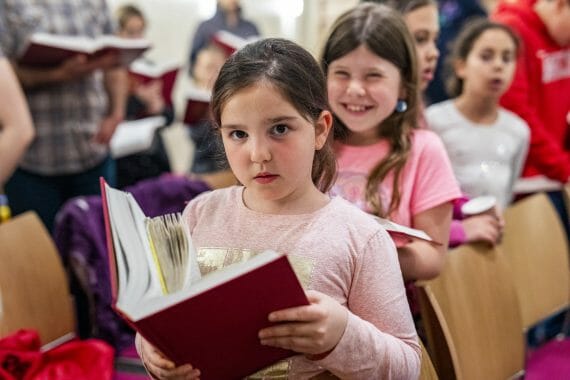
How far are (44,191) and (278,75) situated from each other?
1.77 metres

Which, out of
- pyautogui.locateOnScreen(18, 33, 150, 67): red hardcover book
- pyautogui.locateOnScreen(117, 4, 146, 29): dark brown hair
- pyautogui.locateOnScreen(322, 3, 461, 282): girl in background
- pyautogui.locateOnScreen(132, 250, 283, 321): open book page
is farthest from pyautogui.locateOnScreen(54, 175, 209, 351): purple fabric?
pyautogui.locateOnScreen(117, 4, 146, 29): dark brown hair

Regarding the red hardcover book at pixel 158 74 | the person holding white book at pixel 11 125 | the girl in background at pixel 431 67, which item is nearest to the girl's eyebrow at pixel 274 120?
the girl in background at pixel 431 67

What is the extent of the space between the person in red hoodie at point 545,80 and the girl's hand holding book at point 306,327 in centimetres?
190

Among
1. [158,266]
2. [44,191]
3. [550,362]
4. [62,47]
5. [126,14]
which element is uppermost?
[126,14]

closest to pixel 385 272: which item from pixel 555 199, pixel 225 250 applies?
pixel 225 250

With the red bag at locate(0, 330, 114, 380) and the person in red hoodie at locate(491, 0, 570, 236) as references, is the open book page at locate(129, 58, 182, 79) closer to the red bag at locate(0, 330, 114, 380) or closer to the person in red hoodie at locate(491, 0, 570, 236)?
the person in red hoodie at locate(491, 0, 570, 236)

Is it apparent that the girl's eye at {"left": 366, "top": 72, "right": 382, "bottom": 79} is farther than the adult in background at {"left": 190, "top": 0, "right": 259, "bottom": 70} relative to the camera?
No

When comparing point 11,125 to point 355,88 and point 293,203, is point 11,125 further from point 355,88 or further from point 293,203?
point 293,203

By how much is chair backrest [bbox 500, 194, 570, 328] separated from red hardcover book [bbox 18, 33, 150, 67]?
4.73 ft

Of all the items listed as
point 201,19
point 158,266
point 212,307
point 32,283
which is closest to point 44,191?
point 32,283

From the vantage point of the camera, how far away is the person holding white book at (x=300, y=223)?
100cm

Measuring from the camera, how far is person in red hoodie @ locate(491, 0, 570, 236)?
2633 millimetres

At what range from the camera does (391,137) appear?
4.94ft

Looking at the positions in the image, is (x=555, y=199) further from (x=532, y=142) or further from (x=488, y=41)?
(x=488, y=41)
